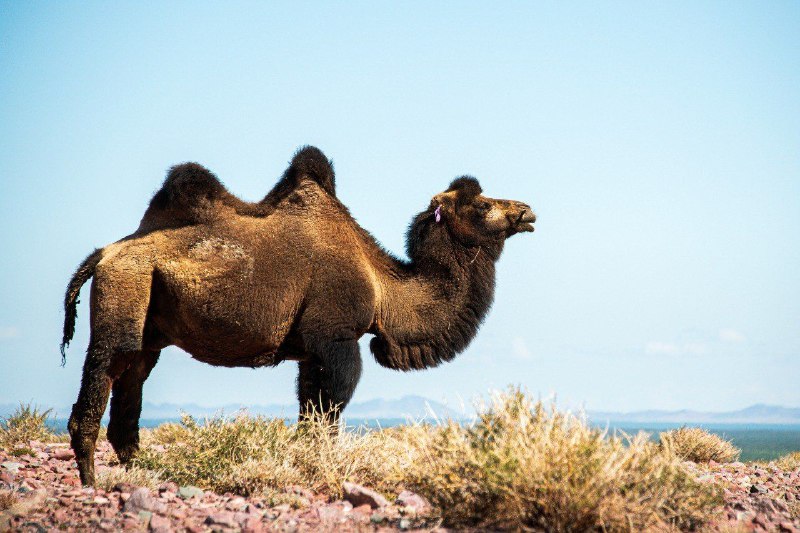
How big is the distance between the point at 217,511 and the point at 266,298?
2.94 meters

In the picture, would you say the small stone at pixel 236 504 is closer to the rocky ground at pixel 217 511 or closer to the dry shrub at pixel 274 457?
the rocky ground at pixel 217 511

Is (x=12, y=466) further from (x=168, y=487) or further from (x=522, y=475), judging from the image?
(x=522, y=475)

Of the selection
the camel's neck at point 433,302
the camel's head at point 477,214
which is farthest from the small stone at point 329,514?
the camel's head at point 477,214

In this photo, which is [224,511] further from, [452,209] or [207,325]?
[452,209]

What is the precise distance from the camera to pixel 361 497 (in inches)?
313

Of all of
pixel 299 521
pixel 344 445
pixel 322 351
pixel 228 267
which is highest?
pixel 228 267

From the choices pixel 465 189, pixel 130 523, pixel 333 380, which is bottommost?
pixel 130 523

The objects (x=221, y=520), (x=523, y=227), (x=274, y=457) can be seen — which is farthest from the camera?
(x=523, y=227)

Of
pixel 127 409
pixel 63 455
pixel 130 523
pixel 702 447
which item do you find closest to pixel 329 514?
pixel 130 523

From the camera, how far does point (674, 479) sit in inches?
284

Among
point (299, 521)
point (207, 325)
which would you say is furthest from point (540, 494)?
point (207, 325)

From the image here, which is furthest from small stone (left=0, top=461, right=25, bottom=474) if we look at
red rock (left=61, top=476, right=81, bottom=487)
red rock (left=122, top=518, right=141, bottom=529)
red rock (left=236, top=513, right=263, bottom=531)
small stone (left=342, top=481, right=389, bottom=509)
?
small stone (left=342, top=481, right=389, bottom=509)

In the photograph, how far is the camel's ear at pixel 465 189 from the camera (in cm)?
1189

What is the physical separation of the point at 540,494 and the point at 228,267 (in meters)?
4.91
